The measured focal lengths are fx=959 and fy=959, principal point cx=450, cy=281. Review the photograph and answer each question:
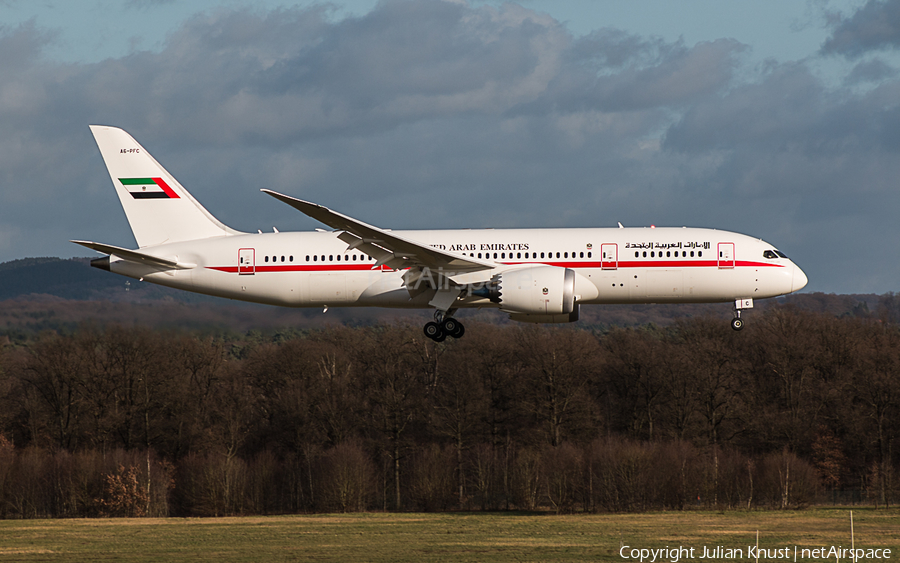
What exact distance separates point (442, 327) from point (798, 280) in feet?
45.4

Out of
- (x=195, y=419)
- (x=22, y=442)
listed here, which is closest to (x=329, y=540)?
(x=195, y=419)

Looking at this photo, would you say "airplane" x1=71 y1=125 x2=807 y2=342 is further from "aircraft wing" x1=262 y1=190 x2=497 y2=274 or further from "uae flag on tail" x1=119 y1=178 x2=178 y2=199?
"uae flag on tail" x1=119 y1=178 x2=178 y2=199

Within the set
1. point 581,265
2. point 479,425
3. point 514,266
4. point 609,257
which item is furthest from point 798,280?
point 479,425

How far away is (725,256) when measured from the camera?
36188 mm

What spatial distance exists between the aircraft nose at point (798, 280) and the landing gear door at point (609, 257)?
23.4 ft

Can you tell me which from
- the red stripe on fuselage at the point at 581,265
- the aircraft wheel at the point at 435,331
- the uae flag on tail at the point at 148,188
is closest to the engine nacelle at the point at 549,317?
the red stripe on fuselage at the point at 581,265

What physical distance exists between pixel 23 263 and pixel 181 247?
21.1 m

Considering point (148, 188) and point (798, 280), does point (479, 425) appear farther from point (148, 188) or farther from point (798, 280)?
point (798, 280)

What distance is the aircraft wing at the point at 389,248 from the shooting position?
31.8m

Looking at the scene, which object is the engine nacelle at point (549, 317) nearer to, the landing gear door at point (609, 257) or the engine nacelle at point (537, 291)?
the engine nacelle at point (537, 291)

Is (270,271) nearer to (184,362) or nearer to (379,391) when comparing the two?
(184,362)

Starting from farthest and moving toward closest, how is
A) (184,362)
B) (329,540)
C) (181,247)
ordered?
(184,362) < (329,540) < (181,247)

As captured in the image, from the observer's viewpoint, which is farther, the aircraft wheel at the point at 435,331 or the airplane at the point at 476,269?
the aircraft wheel at the point at 435,331

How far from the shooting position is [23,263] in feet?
181
